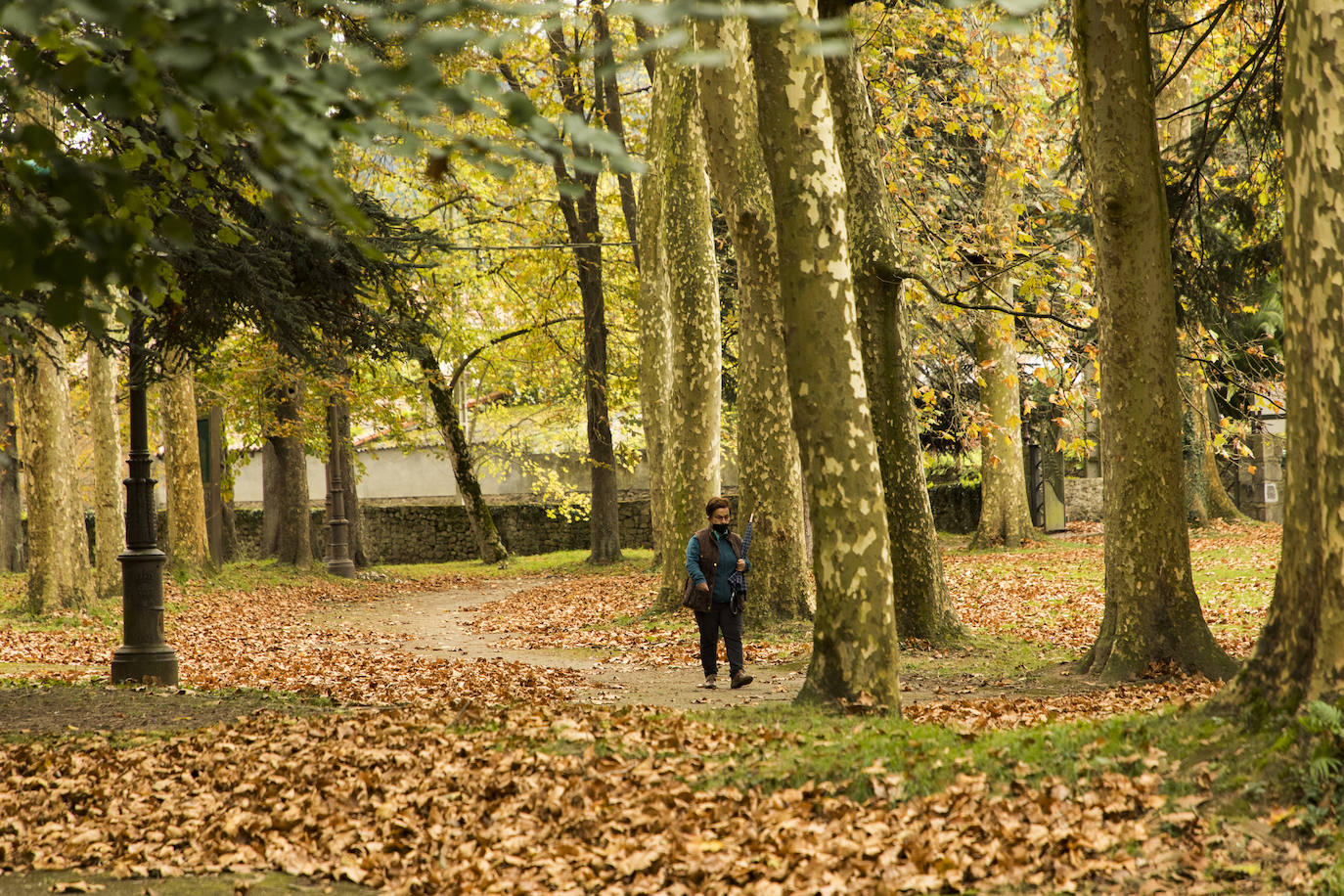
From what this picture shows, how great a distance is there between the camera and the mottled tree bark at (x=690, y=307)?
14625 mm

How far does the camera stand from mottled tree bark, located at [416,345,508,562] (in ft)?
88.8

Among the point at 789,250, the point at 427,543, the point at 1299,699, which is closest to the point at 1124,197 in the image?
the point at 789,250

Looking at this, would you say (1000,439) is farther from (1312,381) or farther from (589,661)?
(1312,381)

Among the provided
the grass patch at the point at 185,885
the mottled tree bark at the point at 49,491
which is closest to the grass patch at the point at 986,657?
the grass patch at the point at 185,885

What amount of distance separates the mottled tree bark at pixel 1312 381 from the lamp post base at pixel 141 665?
28.7 feet

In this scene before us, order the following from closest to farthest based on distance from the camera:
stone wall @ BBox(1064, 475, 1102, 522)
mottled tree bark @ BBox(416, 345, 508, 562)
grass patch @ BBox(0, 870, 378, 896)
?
grass patch @ BBox(0, 870, 378, 896) → mottled tree bark @ BBox(416, 345, 508, 562) → stone wall @ BBox(1064, 475, 1102, 522)

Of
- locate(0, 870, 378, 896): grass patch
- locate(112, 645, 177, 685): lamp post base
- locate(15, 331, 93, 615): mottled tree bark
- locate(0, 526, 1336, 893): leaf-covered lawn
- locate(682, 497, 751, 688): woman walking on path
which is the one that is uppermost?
locate(15, 331, 93, 615): mottled tree bark

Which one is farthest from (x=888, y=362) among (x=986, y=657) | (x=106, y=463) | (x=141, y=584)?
(x=106, y=463)

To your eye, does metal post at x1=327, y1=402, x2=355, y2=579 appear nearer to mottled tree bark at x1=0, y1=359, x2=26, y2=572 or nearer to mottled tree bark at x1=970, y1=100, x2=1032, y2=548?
mottled tree bark at x1=0, y1=359, x2=26, y2=572

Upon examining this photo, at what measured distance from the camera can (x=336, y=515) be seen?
88.1 ft

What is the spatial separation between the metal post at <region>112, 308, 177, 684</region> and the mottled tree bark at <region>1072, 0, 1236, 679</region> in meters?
7.98

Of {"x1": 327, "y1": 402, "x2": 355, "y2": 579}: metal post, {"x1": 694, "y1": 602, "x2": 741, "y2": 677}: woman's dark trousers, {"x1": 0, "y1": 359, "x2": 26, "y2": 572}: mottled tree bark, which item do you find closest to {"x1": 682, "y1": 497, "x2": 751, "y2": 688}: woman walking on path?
{"x1": 694, "y1": 602, "x2": 741, "y2": 677}: woman's dark trousers

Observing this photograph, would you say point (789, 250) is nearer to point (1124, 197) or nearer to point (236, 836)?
point (1124, 197)

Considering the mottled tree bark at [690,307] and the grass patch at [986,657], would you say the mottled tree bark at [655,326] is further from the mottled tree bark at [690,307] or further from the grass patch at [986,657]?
→ the grass patch at [986,657]
